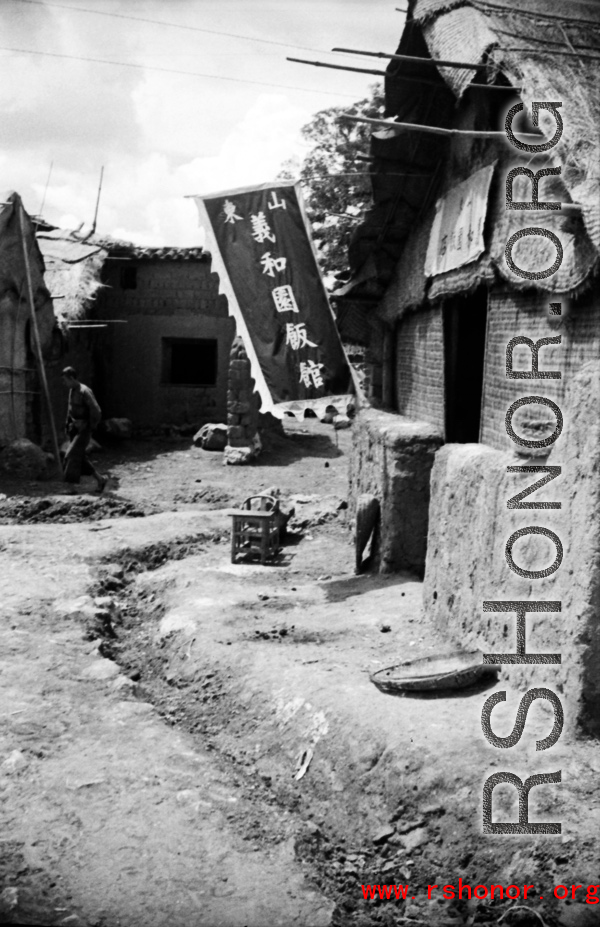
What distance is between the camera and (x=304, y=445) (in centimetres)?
1764

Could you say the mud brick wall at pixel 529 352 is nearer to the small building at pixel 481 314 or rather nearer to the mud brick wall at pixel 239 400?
the small building at pixel 481 314

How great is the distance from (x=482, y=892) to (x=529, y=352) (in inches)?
143

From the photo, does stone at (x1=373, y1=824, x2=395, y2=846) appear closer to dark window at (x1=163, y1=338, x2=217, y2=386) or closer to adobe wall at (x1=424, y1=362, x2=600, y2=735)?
adobe wall at (x1=424, y1=362, x2=600, y2=735)

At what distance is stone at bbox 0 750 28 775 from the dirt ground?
12 millimetres

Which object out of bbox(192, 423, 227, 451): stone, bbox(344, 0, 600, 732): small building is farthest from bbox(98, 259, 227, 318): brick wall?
bbox(344, 0, 600, 732): small building

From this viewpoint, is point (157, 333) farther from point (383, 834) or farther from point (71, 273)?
point (383, 834)

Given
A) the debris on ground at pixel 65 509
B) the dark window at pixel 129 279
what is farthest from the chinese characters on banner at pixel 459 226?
the dark window at pixel 129 279

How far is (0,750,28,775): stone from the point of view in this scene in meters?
4.99

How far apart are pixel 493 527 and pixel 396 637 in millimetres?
1353

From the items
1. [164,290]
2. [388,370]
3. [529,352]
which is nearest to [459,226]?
[529,352]

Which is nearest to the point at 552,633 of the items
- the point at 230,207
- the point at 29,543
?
the point at 230,207

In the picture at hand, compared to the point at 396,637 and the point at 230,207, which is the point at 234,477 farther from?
the point at 396,637

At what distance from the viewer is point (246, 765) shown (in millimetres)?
5352

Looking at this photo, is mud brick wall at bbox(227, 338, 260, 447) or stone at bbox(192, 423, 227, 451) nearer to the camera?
mud brick wall at bbox(227, 338, 260, 447)
